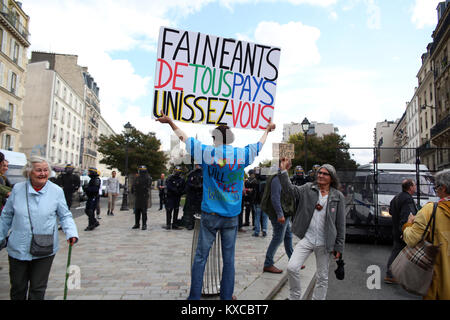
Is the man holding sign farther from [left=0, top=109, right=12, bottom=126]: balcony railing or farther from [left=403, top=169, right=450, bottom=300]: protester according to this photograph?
[left=0, top=109, right=12, bottom=126]: balcony railing

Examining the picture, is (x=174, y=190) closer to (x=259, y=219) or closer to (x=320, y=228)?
(x=259, y=219)

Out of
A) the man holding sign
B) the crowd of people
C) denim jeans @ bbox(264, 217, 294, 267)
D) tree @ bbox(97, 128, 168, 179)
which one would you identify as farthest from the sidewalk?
tree @ bbox(97, 128, 168, 179)

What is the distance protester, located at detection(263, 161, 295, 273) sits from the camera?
16.0ft

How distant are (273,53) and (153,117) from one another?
5.50ft

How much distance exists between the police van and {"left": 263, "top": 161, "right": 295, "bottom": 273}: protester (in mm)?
4298

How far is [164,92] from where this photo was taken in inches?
138

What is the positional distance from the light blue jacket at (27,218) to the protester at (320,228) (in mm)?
2268

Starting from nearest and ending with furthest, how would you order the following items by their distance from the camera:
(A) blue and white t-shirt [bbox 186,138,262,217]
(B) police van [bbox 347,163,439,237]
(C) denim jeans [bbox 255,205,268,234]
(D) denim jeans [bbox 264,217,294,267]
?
(A) blue and white t-shirt [bbox 186,138,262,217] < (D) denim jeans [bbox 264,217,294,267] < (B) police van [bbox 347,163,439,237] < (C) denim jeans [bbox 255,205,268,234]

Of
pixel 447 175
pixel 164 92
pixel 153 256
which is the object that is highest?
pixel 164 92
